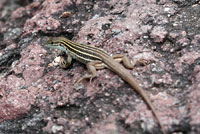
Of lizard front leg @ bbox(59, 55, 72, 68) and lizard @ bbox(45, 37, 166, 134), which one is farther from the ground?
lizard @ bbox(45, 37, 166, 134)

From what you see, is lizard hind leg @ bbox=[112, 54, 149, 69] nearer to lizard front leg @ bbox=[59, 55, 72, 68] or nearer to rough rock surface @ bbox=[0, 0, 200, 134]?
rough rock surface @ bbox=[0, 0, 200, 134]

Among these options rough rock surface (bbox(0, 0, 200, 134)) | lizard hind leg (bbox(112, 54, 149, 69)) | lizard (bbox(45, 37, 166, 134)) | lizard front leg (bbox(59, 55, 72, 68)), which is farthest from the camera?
lizard front leg (bbox(59, 55, 72, 68))

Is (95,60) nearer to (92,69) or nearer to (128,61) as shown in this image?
(92,69)

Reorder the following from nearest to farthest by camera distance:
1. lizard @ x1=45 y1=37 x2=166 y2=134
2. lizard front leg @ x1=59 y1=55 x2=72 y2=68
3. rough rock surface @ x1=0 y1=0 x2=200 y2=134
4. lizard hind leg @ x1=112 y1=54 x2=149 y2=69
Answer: rough rock surface @ x1=0 y1=0 x2=200 y2=134
lizard @ x1=45 y1=37 x2=166 y2=134
lizard hind leg @ x1=112 y1=54 x2=149 y2=69
lizard front leg @ x1=59 y1=55 x2=72 y2=68

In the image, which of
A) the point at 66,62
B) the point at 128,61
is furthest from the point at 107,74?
the point at 66,62

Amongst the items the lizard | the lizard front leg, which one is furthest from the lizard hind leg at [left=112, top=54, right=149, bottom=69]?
the lizard front leg

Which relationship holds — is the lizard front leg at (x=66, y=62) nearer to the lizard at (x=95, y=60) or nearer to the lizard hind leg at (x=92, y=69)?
the lizard at (x=95, y=60)

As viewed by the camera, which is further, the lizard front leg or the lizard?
the lizard front leg

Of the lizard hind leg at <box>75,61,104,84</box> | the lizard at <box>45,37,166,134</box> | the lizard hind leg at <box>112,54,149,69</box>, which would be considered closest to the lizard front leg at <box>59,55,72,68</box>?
the lizard at <box>45,37,166,134</box>

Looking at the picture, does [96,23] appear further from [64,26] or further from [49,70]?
[49,70]
